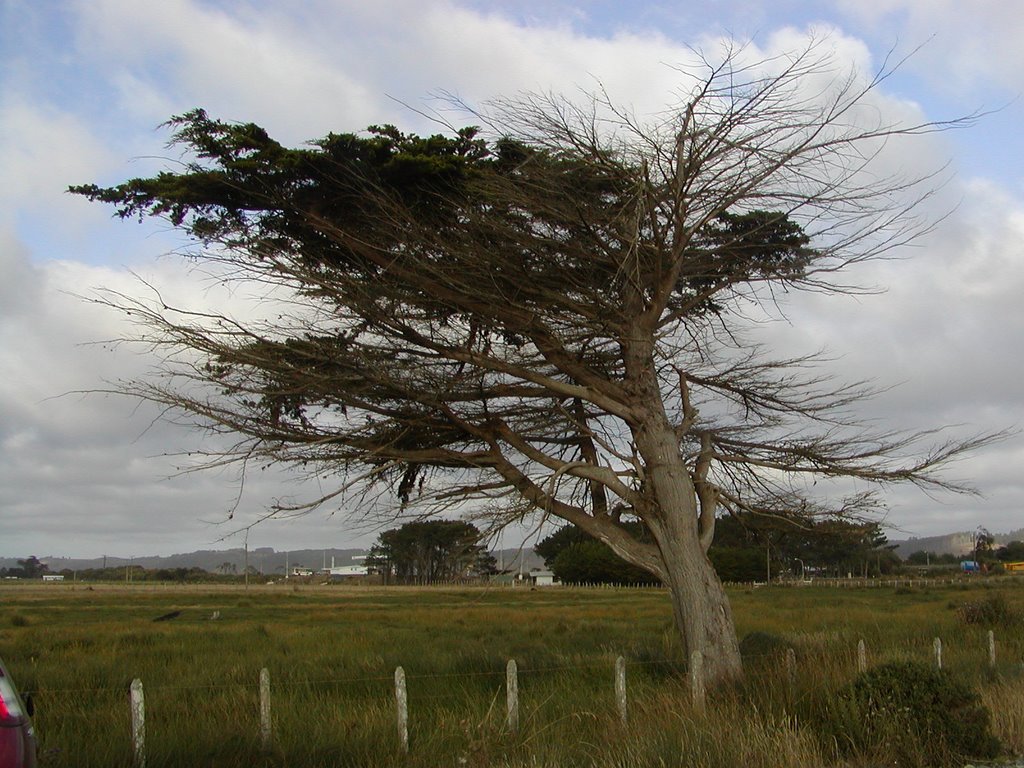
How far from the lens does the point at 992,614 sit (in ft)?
80.8

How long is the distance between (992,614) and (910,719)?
60.7ft

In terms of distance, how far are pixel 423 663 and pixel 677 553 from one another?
5884 millimetres

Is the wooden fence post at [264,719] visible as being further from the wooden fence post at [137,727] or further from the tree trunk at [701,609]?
the tree trunk at [701,609]

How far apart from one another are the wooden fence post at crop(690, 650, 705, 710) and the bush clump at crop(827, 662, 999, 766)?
1.78 m

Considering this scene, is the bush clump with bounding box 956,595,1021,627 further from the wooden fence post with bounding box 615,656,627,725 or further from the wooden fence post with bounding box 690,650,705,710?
the wooden fence post with bounding box 615,656,627,725

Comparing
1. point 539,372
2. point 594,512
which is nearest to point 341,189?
point 539,372

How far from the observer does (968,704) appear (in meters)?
8.70

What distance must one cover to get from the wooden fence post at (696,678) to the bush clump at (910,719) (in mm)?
1783

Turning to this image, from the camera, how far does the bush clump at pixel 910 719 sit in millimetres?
8078

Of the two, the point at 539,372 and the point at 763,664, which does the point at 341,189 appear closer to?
the point at 539,372

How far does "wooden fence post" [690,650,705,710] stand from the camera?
1044 cm

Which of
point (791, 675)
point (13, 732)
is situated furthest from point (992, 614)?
point (13, 732)

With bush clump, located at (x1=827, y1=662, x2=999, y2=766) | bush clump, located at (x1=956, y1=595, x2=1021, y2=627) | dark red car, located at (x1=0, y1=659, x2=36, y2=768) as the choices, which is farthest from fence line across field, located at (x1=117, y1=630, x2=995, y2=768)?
bush clump, located at (x1=956, y1=595, x2=1021, y2=627)

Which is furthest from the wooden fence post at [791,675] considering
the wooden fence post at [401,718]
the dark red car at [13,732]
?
the dark red car at [13,732]
